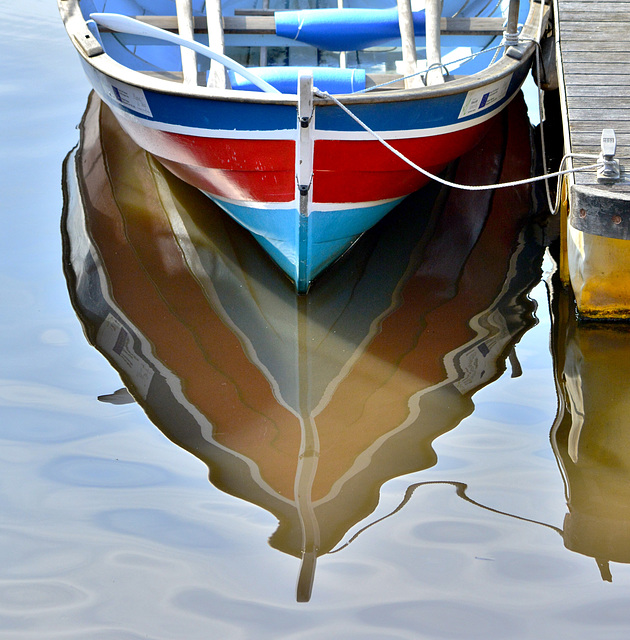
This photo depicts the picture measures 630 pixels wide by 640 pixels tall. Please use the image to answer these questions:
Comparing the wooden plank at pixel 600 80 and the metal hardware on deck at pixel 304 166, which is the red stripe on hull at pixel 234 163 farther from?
the wooden plank at pixel 600 80

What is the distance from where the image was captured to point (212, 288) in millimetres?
3967

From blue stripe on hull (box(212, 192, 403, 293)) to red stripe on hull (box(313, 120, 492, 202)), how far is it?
10 cm

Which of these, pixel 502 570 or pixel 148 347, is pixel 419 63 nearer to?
pixel 148 347

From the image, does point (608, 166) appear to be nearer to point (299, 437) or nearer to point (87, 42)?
point (299, 437)

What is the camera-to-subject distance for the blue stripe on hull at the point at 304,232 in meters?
3.68

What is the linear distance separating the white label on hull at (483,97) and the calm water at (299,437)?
741 millimetres

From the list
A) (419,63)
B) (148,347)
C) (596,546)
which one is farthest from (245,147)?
(596,546)

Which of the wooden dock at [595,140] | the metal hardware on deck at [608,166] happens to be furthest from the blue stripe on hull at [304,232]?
the metal hardware on deck at [608,166]

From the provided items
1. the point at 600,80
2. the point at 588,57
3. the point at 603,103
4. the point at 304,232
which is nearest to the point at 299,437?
the point at 304,232

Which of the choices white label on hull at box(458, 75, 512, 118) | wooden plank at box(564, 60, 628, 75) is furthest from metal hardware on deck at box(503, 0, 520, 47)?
wooden plank at box(564, 60, 628, 75)

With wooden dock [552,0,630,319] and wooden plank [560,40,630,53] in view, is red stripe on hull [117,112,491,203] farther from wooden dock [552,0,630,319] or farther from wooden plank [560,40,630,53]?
wooden plank [560,40,630,53]

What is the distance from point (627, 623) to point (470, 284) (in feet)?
6.69

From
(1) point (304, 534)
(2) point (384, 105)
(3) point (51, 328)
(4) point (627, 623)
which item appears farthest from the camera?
(3) point (51, 328)

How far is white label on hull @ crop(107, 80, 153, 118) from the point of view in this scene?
3.64m
